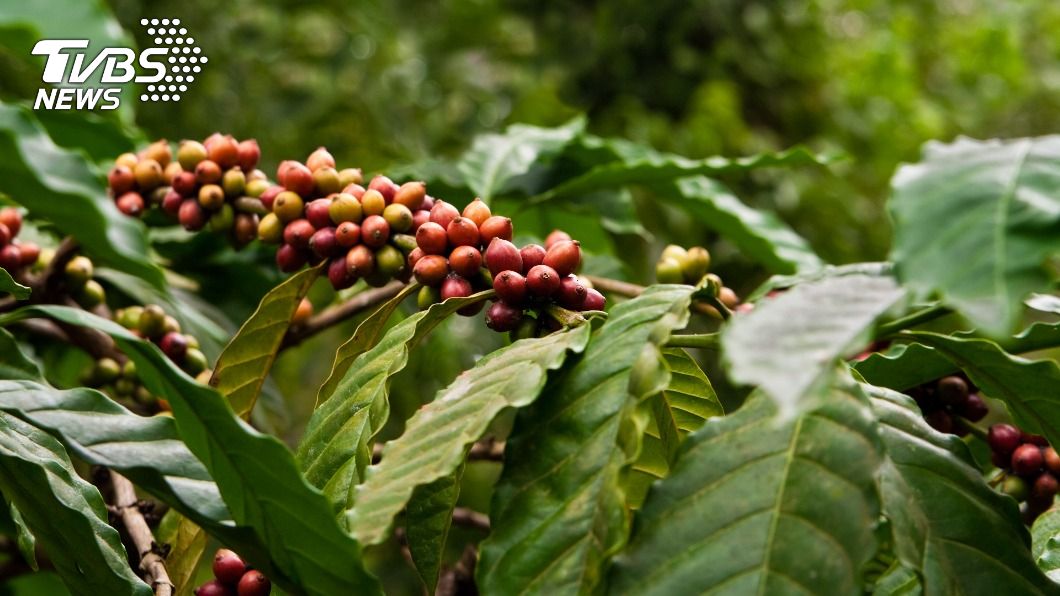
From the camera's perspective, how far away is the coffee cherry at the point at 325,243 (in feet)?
3.19

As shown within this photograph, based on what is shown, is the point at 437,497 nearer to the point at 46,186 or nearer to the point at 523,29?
the point at 46,186

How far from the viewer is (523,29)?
4.49 metres

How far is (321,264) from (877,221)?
331 centimetres

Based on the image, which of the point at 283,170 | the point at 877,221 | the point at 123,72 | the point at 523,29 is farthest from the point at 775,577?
the point at 523,29

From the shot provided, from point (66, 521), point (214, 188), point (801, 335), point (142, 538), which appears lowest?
point (142, 538)

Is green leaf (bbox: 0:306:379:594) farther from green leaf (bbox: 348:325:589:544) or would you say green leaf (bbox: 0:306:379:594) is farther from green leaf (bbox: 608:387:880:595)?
green leaf (bbox: 608:387:880:595)

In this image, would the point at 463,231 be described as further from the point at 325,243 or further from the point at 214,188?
the point at 214,188

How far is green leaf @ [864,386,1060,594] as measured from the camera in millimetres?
681

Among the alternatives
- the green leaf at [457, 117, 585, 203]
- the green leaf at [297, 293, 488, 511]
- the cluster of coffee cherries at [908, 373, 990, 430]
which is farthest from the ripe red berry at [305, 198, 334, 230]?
the cluster of coffee cherries at [908, 373, 990, 430]

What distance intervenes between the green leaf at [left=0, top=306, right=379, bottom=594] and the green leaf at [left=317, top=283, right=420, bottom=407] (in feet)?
0.61

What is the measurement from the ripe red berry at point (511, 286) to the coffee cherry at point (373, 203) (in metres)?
0.19

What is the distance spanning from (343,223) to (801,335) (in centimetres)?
53

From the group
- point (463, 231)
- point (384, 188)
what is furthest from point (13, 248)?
point (463, 231)

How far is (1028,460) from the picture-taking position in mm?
984
